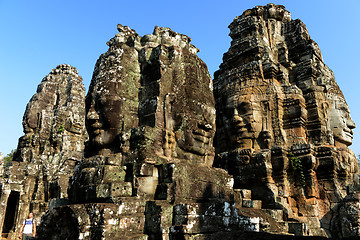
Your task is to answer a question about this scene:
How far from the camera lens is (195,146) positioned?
6449mm

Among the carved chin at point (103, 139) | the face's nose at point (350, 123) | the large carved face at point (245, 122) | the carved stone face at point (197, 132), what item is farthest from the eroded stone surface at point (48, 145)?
the face's nose at point (350, 123)

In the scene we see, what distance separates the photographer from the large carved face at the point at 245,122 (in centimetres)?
1117

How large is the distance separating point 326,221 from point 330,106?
4312 millimetres

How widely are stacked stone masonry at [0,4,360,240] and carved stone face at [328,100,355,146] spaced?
0.04 meters

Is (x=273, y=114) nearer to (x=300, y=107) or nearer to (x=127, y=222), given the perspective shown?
(x=300, y=107)

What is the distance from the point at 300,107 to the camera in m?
11.1

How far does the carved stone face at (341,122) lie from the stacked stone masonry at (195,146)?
0.04 m

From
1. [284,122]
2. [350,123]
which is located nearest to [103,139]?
[284,122]

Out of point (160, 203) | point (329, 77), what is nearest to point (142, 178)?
point (160, 203)

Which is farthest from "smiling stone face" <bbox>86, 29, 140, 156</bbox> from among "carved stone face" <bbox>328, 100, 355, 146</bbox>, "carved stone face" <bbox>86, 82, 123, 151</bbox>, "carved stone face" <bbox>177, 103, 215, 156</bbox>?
"carved stone face" <bbox>328, 100, 355, 146</bbox>

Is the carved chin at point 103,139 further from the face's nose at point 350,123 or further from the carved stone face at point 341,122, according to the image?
the face's nose at point 350,123

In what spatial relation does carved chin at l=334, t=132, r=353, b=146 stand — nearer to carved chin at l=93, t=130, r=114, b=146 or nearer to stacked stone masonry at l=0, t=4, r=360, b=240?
stacked stone masonry at l=0, t=4, r=360, b=240

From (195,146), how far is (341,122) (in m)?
7.41

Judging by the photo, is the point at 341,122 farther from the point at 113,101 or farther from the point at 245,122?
the point at 113,101
